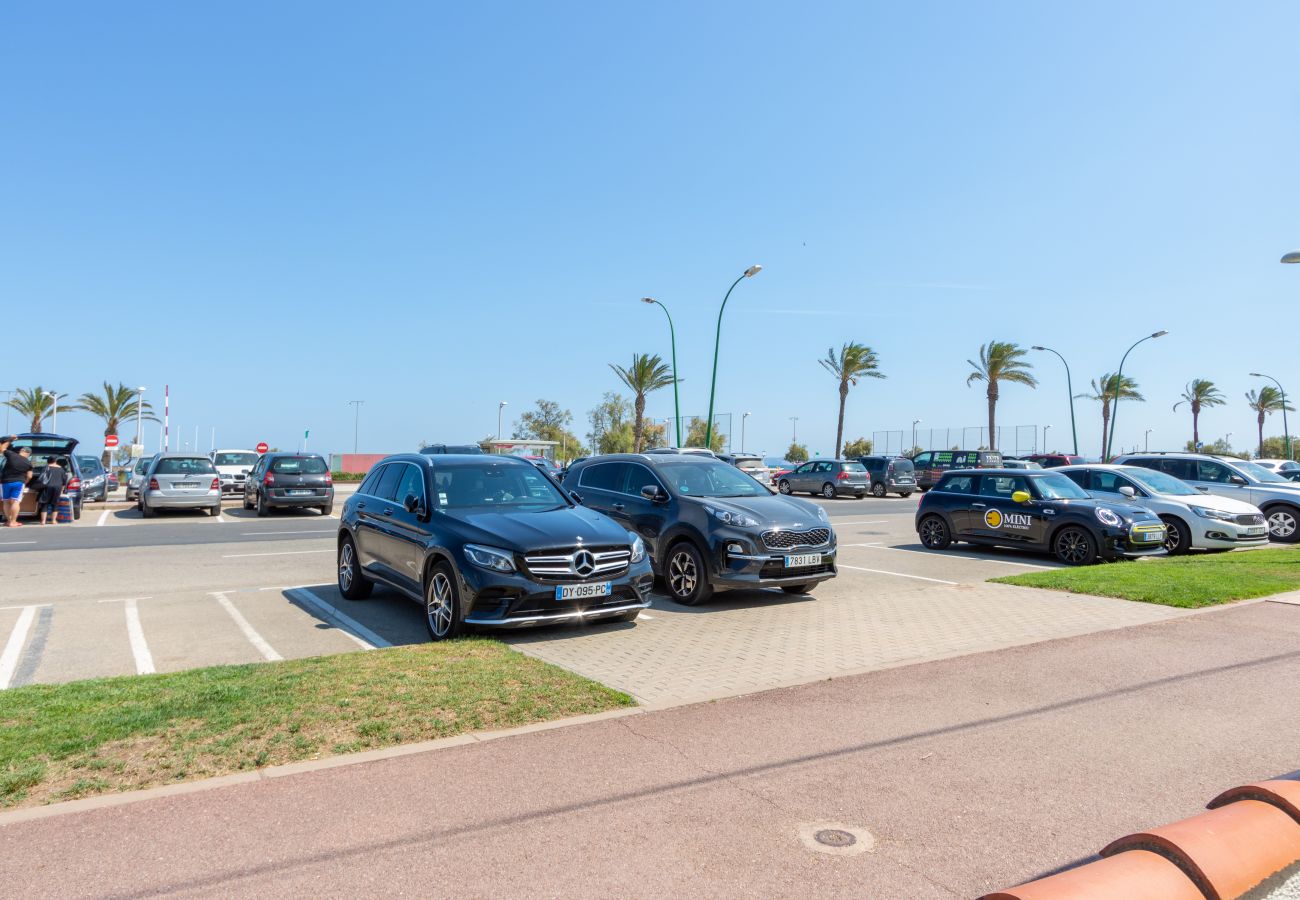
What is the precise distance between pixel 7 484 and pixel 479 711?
2003cm

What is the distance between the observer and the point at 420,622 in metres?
9.01

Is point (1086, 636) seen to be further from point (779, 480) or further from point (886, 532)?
point (779, 480)

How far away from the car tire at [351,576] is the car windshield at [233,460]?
25.2 meters

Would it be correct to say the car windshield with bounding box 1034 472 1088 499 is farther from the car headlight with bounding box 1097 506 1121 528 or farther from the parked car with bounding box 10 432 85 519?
the parked car with bounding box 10 432 85 519

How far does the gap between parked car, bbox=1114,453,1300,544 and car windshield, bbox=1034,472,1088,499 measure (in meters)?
4.37

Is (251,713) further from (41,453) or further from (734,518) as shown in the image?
(41,453)

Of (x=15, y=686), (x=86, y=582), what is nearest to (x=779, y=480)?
(x=86, y=582)

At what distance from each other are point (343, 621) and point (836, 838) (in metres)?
6.73

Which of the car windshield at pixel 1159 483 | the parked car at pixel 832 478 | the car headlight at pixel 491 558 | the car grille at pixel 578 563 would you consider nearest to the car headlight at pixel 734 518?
the car grille at pixel 578 563

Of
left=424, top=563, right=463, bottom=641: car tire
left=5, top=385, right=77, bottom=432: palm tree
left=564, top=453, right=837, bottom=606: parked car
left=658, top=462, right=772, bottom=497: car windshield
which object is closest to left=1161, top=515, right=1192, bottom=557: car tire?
left=564, top=453, right=837, bottom=606: parked car

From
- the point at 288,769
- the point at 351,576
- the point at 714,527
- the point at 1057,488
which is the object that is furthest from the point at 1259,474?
the point at 288,769

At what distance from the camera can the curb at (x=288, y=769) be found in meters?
3.88

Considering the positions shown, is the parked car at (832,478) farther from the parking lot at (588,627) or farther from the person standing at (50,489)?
the person standing at (50,489)

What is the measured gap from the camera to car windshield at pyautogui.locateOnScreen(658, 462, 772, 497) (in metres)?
10.5
